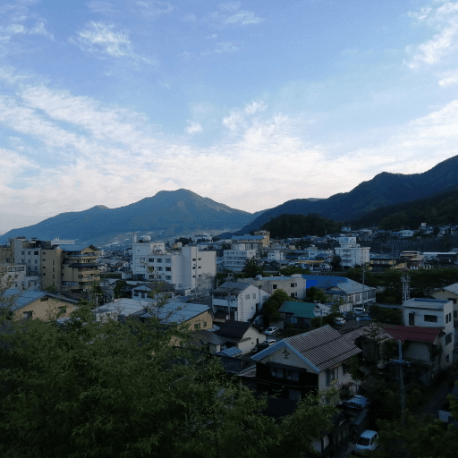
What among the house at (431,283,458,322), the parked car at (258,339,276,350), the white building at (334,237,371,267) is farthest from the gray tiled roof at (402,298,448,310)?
the white building at (334,237,371,267)

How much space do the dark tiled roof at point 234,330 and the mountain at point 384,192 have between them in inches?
3733

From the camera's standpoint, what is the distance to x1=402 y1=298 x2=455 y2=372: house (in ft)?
36.8

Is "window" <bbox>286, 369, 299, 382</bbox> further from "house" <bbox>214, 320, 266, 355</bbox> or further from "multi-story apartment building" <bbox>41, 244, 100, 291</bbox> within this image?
"multi-story apartment building" <bbox>41, 244, 100, 291</bbox>

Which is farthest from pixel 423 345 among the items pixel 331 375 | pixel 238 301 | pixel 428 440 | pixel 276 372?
pixel 238 301

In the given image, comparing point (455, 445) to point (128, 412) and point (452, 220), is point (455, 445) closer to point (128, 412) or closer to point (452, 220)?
point (128, 412)

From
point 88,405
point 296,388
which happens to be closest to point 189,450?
point 88,405

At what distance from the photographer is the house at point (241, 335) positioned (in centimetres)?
1395

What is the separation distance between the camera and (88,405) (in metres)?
3.42

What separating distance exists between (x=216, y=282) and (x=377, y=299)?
41.4 ft

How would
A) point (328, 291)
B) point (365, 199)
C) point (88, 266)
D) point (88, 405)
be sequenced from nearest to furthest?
point (88, 405), point (328, 291), point (88, 266), point (365, 199)

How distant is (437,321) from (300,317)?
6.86m

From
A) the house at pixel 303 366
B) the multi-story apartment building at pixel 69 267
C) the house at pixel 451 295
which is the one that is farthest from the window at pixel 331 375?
the multi-story apartment building at pixel 69 267

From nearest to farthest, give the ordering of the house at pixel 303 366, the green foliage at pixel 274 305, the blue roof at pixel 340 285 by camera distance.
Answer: the house at pixel 303 366 < the green foliage at pixel 274 305 < the blue roof at pixel 340 285

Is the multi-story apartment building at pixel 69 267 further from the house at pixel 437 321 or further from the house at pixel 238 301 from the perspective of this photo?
the house at pixel 437 321
